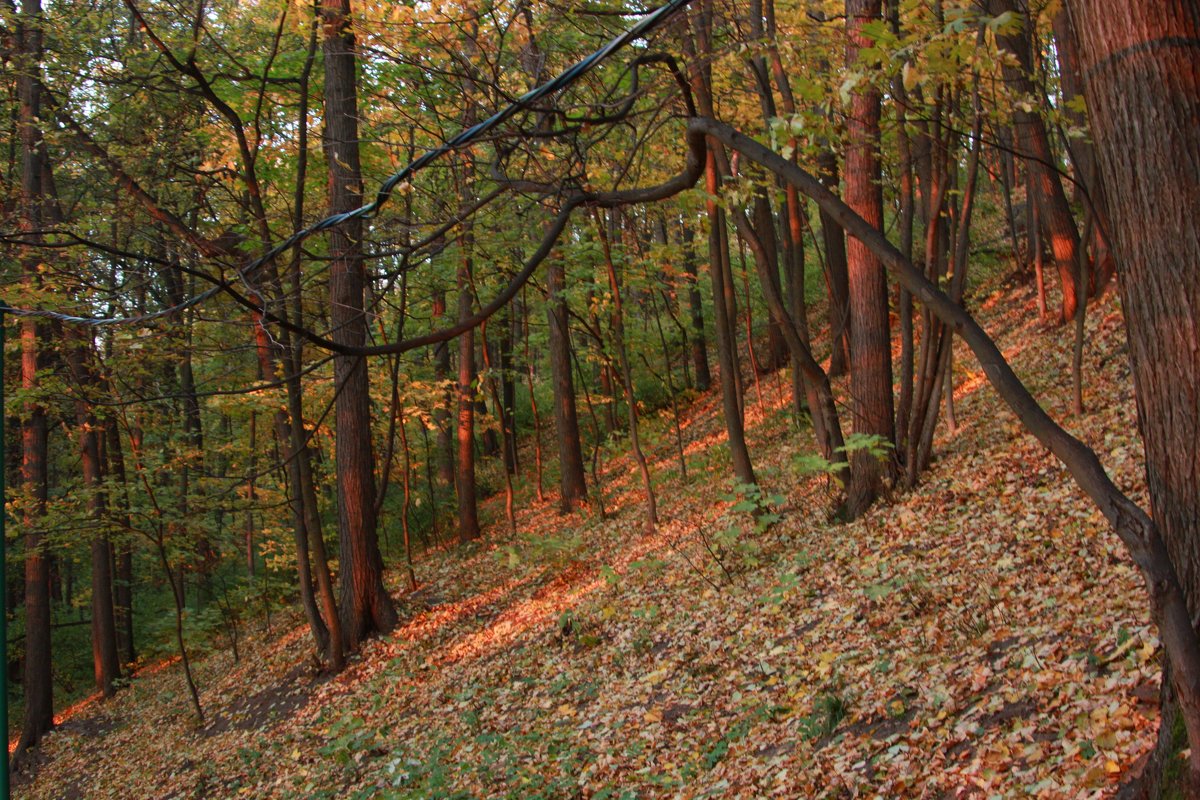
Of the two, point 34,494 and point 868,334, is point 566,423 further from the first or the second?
point 34,494

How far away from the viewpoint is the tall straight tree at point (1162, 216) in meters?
2.76

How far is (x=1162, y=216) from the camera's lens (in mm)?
2799

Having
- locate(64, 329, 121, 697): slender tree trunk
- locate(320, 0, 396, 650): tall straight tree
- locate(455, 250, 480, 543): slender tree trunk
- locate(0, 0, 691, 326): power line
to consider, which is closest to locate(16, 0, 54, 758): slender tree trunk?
locate(64, 329, 121, 697): slender tree trunk

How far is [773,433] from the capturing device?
51.6 feet

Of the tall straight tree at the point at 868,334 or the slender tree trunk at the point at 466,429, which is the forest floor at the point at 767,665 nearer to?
the tall straight tree at the point at 868,334

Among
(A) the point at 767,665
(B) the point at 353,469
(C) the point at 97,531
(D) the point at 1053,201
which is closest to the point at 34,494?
(C) the point at 97,531

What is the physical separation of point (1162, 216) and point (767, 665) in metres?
4.59

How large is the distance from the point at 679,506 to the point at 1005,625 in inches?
327

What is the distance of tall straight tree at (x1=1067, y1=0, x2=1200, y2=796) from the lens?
9.07ft

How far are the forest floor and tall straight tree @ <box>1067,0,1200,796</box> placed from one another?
1310 mm

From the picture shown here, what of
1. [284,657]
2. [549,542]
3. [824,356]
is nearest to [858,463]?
[549,542]

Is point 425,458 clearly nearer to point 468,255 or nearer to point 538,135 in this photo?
point 468,255

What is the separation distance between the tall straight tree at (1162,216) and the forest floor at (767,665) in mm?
1310

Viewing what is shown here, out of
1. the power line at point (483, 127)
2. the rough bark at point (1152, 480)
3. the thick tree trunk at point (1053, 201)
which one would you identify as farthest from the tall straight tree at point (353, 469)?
the rough bark at point (1152, 480)
